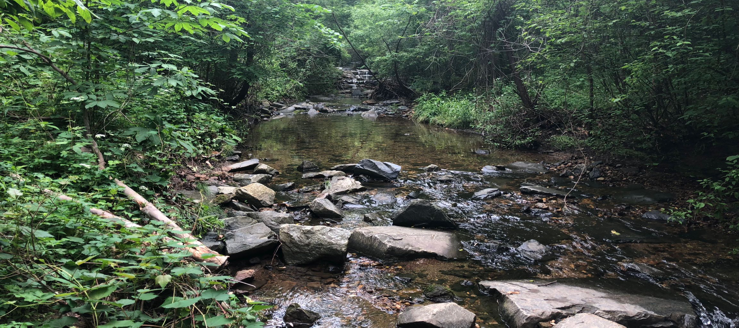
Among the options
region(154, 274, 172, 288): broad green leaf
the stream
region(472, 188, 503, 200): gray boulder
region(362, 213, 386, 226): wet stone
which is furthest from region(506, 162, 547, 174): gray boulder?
region(154, 274, 172, 288): broad green leaf

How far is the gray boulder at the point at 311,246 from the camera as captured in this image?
15.2ft

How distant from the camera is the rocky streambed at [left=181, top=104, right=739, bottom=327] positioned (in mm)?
3686

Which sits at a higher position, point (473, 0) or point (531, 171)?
point (473, 0)

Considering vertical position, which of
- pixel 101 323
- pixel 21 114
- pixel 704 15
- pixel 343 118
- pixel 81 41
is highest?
pixel 704 15

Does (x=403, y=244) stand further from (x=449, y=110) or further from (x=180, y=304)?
(x=449, y=110)

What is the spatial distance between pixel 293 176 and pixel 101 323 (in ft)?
21.0

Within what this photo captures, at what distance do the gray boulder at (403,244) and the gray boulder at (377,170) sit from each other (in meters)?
3.02

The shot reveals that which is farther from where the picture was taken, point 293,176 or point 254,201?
point 293,176

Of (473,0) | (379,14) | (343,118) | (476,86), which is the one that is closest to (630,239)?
(473,0)

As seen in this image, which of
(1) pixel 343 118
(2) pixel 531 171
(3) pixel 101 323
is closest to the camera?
(3) pixel 101 323

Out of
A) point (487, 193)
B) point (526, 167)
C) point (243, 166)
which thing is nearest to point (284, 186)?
point (243, 166)

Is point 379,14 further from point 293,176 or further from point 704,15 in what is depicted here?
point 704,15

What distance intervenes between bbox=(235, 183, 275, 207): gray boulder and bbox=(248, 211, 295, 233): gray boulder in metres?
0.57

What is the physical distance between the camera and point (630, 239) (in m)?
5.47
